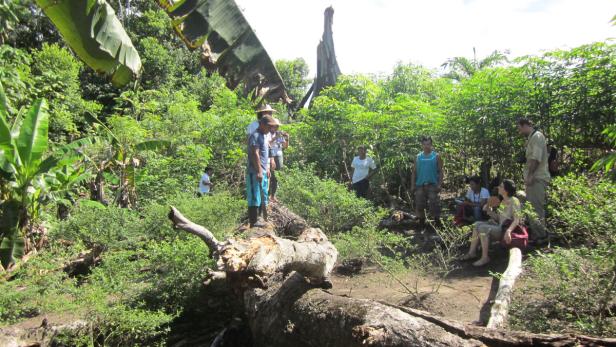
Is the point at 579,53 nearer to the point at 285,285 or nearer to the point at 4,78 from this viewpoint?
the point at 285,285

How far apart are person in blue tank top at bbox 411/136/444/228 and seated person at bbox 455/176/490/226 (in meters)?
0.68

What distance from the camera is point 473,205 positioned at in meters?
7.94

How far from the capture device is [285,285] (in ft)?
14.6

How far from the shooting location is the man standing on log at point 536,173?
21.8ft

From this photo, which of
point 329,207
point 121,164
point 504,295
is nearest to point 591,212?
point 504,295

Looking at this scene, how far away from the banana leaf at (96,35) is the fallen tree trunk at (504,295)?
4.79 metres

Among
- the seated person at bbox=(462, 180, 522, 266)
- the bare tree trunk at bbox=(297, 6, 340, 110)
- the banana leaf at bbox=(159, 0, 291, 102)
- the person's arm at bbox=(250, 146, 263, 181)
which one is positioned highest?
the bare tree trunk at bbox=(297, 6, 340, 110)

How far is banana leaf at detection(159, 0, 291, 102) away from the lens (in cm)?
773

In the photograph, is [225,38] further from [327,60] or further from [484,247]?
[327,60]

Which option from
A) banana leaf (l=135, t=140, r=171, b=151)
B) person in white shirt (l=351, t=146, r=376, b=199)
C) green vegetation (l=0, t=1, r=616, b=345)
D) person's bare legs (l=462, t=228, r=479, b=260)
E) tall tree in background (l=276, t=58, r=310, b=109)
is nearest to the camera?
green vegetation (l=0, t=1, r=616, b=345)

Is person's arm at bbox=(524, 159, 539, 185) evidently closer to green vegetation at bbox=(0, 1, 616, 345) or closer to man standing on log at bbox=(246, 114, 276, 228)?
green vegetation at bbox=(0, 1, 616, 345)

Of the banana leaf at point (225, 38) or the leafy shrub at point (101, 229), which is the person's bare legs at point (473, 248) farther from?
the banana leaf at point (225, 38)

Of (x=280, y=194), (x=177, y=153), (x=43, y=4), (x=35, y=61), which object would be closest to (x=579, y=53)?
(x=280, y=194)

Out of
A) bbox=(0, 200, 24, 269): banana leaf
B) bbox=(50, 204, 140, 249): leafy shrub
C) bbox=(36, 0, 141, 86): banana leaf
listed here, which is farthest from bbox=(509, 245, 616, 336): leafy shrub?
bbox=(0, 200, 24, 269): banana leaf
